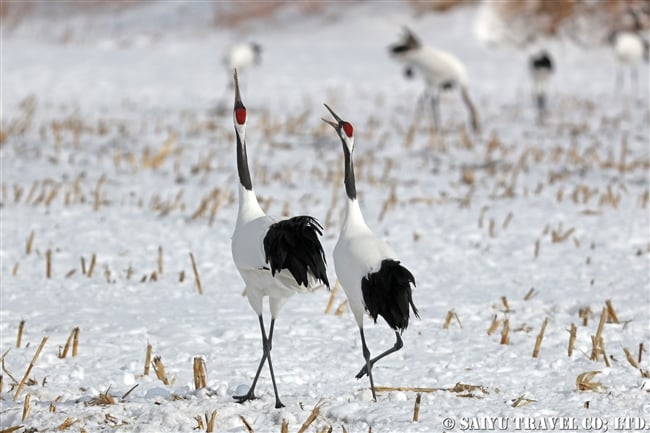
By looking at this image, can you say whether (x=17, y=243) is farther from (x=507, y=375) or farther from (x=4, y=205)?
(x=507, y=375)

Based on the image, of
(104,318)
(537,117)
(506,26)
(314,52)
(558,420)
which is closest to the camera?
(558,420)

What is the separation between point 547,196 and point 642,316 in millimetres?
3932

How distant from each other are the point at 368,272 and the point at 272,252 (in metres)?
0.34

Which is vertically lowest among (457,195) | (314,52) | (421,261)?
(421,261)

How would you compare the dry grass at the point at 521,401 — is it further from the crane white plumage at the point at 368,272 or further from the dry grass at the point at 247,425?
the dry grass at the point at 247,425

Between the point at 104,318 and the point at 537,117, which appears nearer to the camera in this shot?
the point at 104,318

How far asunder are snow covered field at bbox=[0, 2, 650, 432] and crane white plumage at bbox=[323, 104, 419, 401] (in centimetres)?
44

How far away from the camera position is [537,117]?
532 inches

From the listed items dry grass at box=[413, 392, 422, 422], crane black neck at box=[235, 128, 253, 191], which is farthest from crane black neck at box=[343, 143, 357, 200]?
dry grass at box=[413, 392, 422, 422]

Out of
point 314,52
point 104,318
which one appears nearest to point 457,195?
point 104,318

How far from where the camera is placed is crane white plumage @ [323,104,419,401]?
10.2ft

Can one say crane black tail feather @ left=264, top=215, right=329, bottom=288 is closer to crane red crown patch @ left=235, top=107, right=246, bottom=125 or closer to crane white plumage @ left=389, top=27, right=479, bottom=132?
crane red crown patch @ left=235, top=107, right=246, bottom=125

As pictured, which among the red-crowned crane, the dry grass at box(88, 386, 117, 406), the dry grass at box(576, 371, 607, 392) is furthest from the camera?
the red-crowned crane

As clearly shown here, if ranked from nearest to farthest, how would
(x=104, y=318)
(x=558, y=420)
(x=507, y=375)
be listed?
(x=558, y=420) → (x=507, y=375) → (x=104, y=318)
